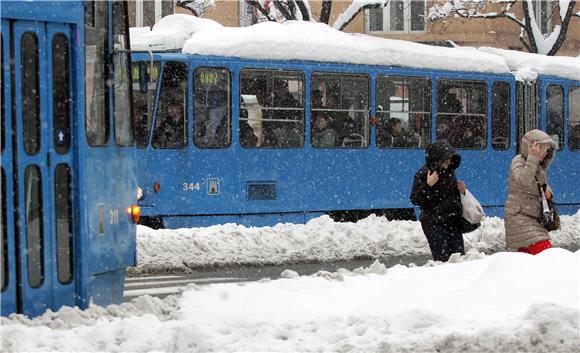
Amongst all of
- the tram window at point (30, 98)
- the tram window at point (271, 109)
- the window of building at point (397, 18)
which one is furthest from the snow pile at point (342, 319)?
the window of building at point (397, 18)

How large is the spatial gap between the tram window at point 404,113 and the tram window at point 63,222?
41.3 feet

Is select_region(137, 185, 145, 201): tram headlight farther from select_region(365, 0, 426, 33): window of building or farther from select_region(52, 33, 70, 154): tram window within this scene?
select_region(365, 0, 426, 33): window of building

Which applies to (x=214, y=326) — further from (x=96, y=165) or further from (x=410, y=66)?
(x=410, y=66)

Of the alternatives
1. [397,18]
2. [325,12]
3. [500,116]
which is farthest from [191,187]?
[397,18]

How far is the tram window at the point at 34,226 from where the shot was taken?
27.1 ft

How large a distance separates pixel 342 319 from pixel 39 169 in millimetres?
2228

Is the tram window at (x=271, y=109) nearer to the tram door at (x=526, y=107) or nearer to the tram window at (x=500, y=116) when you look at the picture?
the tram window at (x=500, y=116)

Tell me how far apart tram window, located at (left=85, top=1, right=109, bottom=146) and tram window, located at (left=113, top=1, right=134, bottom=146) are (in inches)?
8.3

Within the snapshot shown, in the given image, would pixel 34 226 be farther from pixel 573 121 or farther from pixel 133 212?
pixel 573 121

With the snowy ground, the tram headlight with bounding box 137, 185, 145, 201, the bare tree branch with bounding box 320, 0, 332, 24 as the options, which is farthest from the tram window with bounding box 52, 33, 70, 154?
the bare tree branch with bounding box 320, 0, 332, 24

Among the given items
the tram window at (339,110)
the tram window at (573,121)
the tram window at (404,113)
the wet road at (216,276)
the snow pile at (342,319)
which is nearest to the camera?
the snow pile at (342,319)

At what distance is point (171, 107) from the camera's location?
18.9 m

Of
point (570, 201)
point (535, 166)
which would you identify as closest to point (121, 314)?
point (535, 166)

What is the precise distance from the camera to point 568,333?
7277mm
